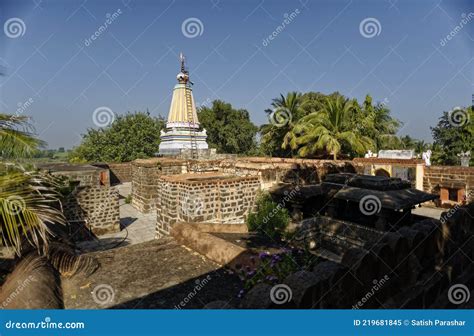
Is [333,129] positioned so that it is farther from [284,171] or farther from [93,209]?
[93,209]

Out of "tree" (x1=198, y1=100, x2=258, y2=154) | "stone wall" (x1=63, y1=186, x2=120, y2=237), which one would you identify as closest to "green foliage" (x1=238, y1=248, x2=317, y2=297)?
"stone wall" (x1=63, y1=186, x2=120, y2=237)

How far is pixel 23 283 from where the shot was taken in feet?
11.9

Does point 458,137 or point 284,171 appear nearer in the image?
point 284,171

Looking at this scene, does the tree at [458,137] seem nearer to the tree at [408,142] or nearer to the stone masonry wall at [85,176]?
the tree at [408,142]

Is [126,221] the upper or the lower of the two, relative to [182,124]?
lower

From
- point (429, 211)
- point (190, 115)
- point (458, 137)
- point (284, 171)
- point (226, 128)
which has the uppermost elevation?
point (226, 128)

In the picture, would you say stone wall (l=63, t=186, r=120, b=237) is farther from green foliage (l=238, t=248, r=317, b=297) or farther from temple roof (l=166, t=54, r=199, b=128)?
temple roof (l=166, t=54, r=199, b=128)

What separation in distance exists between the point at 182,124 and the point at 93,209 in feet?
46.7

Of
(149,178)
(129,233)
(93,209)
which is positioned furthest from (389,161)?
(93,209)

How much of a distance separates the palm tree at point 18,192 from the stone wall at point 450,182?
17.0 m

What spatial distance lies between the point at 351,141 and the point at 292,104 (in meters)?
8.75

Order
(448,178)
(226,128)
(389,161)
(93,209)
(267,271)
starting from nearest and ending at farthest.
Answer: (267,271)
(93,209)
(448,178)
(389,161)
(226,128)

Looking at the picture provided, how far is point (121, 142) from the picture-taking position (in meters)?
33.0

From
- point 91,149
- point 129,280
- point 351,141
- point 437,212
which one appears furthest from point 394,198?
point 91,149
